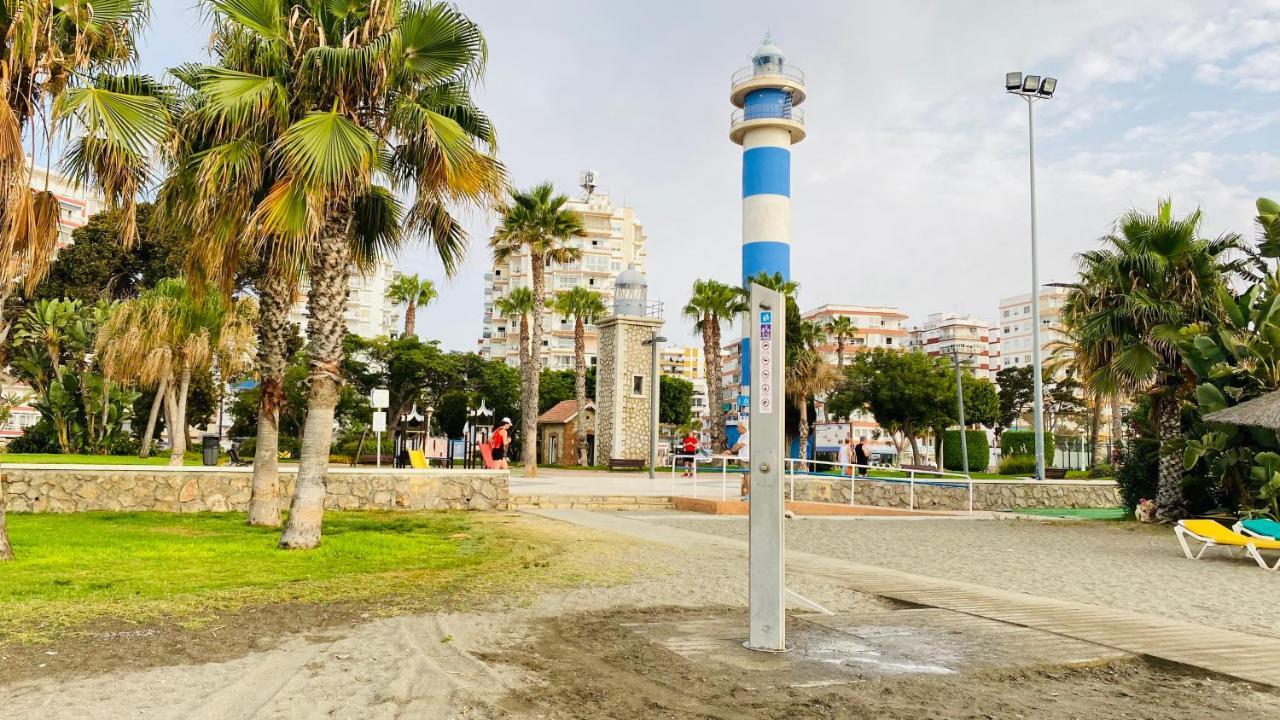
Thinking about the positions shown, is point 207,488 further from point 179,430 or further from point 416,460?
point 179,430

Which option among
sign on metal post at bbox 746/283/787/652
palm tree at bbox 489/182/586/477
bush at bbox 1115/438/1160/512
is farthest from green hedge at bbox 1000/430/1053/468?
sign on metal post at bbox 746/283/787/652

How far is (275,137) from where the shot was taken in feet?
35.7

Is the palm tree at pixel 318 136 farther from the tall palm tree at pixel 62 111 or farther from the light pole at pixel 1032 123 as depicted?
the light pole at pixel 1032 123

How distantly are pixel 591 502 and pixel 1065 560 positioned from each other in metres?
10.6

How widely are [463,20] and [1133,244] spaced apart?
13762mm

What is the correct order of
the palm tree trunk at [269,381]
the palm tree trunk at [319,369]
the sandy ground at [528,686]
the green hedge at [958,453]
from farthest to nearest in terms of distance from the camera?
the green hedge at [958,453], the palm tree trunk at [269,381], the palm tree trunk at [319,369], the sandy ground at [528,686]

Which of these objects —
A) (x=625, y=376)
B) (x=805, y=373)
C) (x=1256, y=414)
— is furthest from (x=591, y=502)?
(x=625, y=376)

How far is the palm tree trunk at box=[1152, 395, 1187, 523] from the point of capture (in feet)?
56.2

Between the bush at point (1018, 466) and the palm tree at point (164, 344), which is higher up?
Result: the palm tree at point (164, 344)

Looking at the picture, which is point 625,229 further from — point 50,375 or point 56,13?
point 56,13

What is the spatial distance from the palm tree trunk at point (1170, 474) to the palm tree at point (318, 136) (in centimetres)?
1385

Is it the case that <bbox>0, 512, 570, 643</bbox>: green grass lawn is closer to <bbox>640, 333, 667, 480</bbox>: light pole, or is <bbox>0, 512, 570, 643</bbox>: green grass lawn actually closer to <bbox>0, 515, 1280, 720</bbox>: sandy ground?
<bbox>0, 515, 1280, 720</bbox>: sandy ground

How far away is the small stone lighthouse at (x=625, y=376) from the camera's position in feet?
161

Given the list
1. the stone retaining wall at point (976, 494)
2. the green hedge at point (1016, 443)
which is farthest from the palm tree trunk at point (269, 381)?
the green hedge at point (1016, 443)
